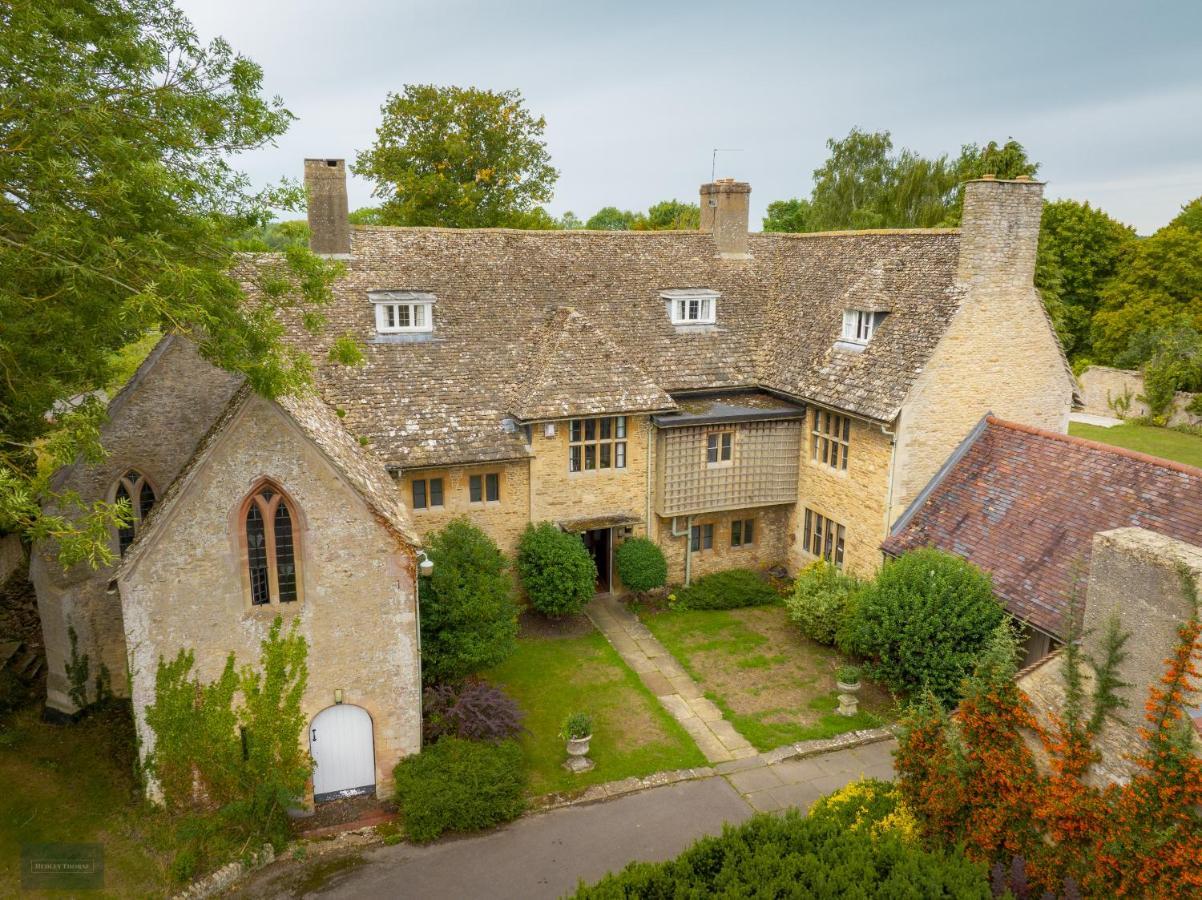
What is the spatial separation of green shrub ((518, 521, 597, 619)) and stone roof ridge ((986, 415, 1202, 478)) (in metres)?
12.8

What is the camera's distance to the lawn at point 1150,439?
4456cm

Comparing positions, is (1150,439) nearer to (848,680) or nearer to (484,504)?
(848,680)

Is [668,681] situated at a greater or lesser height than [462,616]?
lesser

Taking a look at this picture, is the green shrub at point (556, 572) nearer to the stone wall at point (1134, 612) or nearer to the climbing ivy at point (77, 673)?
the climbing ivy at point (77, 673)

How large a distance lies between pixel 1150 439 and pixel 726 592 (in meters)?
34.5

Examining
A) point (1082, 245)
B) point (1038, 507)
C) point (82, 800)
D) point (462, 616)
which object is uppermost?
A: point (1082, 245)

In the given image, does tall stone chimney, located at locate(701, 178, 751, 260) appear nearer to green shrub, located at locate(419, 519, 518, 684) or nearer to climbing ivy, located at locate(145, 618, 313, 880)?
green shrub, located at locate(419, 519, 518, 684)

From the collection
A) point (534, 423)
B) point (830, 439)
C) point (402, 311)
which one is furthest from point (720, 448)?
point (402, 311)

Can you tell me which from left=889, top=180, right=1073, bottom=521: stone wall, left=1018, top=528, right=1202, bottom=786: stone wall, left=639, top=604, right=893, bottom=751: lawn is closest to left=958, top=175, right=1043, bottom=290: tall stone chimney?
left=889, top=180, right=1073, bottom=521: stone wall

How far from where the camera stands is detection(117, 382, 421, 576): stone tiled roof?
15.3 metres

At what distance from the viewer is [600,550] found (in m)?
29.2

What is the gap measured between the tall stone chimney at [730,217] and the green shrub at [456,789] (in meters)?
21.6

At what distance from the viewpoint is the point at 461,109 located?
4500 centimetres

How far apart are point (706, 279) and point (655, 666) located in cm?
1479
